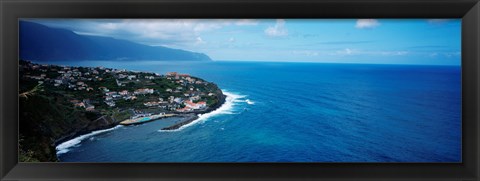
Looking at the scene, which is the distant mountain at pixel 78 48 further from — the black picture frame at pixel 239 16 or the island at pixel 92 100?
the black picture frame at pixel 239 16

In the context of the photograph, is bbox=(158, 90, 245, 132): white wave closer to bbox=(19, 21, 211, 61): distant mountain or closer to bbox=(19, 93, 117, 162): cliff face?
bbox=(19, 21, 211, 61): distant mountain

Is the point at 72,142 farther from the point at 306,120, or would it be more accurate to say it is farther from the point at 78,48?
the point at 306,120

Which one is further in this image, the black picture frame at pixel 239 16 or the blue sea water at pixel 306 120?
the blue sea water at pixel 306 120

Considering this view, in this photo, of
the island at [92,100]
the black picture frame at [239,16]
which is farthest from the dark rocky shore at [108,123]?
the black picture frame at [239,16]

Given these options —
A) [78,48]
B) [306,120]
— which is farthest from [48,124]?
[306,120]

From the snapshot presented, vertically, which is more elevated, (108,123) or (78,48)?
(78,48)

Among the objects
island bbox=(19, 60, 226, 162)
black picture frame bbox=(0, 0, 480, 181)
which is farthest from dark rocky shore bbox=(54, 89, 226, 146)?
black picture frame bbox=(0, 0, 480, 181)

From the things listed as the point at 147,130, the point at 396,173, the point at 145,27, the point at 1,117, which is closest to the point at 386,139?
the point at 396,173
